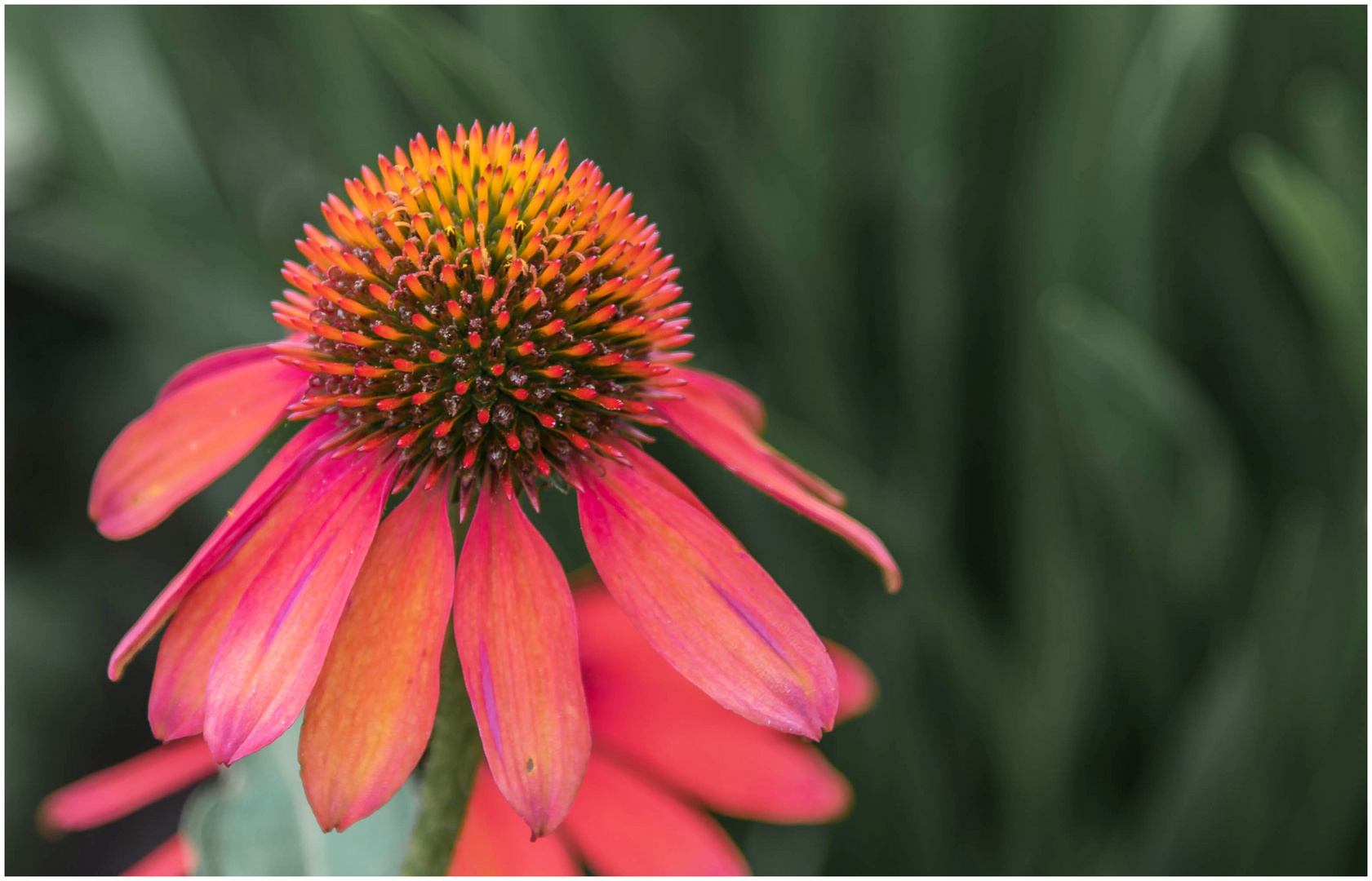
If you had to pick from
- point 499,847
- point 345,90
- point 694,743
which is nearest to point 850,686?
point 694,743

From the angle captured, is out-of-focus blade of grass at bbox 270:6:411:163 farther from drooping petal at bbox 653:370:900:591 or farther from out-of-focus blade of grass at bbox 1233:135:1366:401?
out-of-focus blade of grass at bbox 1233:135:1366:401

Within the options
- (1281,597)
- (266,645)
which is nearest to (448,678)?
(266,645)

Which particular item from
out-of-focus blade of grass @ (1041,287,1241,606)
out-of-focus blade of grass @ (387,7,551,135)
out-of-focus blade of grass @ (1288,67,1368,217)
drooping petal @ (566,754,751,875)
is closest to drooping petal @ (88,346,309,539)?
drooping petal @ (566,754,751,875)

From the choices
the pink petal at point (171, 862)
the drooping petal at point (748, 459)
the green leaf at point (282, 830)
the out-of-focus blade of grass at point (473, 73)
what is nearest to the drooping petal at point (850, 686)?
the drooping petal at point (748, 459)

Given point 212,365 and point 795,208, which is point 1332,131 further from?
point 212,365

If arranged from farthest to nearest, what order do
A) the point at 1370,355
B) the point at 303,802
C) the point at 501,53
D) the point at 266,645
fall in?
the point at 501,53
the point at 1370,355
the point at 303,802
the point at 266,645

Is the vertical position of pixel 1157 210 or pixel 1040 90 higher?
pixel 1040 90

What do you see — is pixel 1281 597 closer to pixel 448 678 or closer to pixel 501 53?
pixel 448 678

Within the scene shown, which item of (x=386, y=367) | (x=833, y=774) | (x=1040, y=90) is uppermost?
(x=1040, y=90)
